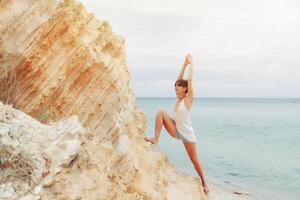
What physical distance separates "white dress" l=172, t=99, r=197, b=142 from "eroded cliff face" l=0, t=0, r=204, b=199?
1189 millimetres

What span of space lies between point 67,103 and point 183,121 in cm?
265

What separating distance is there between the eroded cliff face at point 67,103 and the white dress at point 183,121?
119 cm

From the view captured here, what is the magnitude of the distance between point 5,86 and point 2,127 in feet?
7.00

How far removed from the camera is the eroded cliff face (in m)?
4.88

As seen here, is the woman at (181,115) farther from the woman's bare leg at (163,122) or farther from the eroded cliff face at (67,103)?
the eroded cliff face at (67,103)

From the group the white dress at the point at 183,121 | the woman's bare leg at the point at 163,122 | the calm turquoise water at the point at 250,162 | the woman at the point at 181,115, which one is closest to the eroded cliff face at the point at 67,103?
the woman's bare leg at the point at 163,122

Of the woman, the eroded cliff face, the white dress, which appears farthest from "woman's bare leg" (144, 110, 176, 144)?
the eroded cliff face

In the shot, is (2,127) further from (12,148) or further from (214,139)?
(214,139)

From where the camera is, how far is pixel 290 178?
70.8 feet

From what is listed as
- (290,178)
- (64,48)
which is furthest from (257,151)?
(64,48)

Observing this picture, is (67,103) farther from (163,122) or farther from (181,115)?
(181,115)

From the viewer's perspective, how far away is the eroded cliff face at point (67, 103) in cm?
488

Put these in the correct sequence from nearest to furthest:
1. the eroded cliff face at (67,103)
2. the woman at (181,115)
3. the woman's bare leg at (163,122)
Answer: the eroded cliff face at (67,103) < the woman at (181,115) < the woman's bare leg at (163,122)

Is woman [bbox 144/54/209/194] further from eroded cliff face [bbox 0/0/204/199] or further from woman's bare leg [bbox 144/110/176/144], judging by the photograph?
eroded cliff face [bbox 0/0/204/199]
